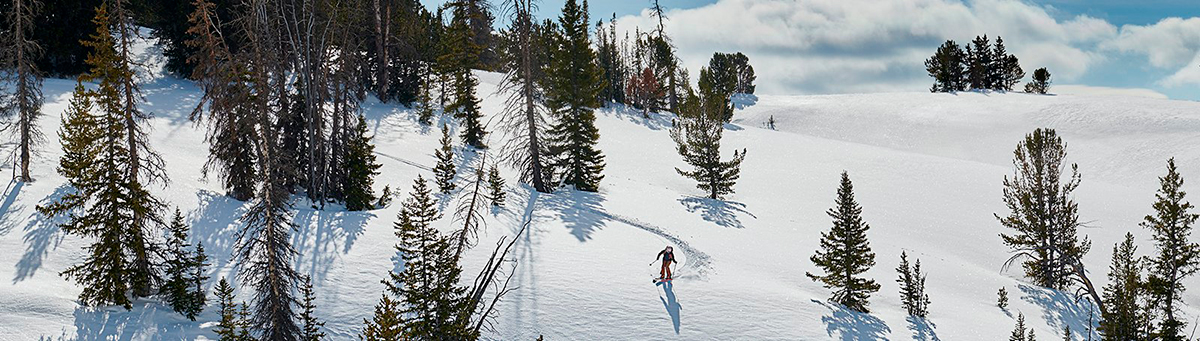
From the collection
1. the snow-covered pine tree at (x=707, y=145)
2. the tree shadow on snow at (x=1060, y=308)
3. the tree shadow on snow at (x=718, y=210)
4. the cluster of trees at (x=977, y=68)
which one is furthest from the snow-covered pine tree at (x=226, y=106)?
the cluster of trees at (x=977, y=68)

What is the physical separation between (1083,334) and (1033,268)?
16.8 feet

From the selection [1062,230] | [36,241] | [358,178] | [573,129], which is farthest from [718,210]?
[36,241]

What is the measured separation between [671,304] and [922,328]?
301 inches

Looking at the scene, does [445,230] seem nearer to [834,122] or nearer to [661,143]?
[661,143]

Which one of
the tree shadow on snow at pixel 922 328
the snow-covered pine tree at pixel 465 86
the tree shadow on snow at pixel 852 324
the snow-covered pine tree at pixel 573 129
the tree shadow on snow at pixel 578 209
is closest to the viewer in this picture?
the tree shadow on snow at pixel 852 324

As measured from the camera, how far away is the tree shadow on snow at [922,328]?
1869 cm

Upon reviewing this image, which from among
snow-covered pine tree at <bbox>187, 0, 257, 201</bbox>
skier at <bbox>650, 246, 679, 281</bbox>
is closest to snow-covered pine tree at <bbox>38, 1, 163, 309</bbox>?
snow-covered pine tree at <bbox>187, 0, 257, 201</bbox>

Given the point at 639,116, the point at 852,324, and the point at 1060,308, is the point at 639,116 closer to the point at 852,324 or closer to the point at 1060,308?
the point at 1060,308

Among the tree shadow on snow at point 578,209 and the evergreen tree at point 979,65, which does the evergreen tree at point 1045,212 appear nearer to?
the tree shadow on snow at point 578,209

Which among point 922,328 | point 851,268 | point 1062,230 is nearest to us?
point 922,328

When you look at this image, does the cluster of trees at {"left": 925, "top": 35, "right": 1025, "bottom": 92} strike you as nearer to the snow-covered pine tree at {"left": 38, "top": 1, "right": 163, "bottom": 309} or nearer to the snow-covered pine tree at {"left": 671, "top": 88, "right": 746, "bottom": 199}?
the snow-covered pine tree at {"left": 671, "top": 88, "right": 746, "bottom": 199}

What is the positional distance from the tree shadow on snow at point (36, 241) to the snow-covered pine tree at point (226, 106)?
4412 millimetres

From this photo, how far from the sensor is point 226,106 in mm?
18359

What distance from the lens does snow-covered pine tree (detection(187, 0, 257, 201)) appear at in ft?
61.5
